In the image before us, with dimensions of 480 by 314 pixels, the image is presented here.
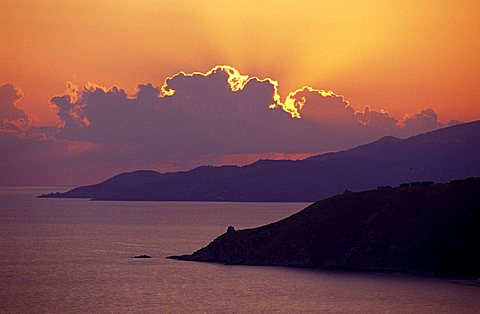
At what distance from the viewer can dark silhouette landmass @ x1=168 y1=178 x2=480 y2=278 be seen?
170 metres

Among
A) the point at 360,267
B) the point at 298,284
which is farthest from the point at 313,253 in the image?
the point at 298,284

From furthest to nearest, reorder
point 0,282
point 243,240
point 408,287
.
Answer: point 243,240, point 0,282, point 408,287

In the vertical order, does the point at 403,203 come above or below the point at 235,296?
above

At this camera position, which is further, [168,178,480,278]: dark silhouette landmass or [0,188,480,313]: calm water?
[168,178,480,278]: dark silhouette landmass

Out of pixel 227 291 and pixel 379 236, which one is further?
pixel 379 236

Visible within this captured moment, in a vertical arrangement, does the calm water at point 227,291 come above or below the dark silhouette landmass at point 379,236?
below

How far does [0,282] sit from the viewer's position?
166125mm

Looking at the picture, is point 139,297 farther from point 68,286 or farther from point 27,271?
point 27,271

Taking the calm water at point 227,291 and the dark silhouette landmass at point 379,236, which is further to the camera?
the dark silhouette landmass at point 379,236

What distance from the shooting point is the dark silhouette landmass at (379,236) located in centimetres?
17000

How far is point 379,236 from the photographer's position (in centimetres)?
17550

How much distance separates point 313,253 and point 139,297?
44752 millimetres

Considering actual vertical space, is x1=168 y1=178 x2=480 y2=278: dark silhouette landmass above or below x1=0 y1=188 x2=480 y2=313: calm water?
above

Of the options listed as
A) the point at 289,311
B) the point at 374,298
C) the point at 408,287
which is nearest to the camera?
the point at 289,311
